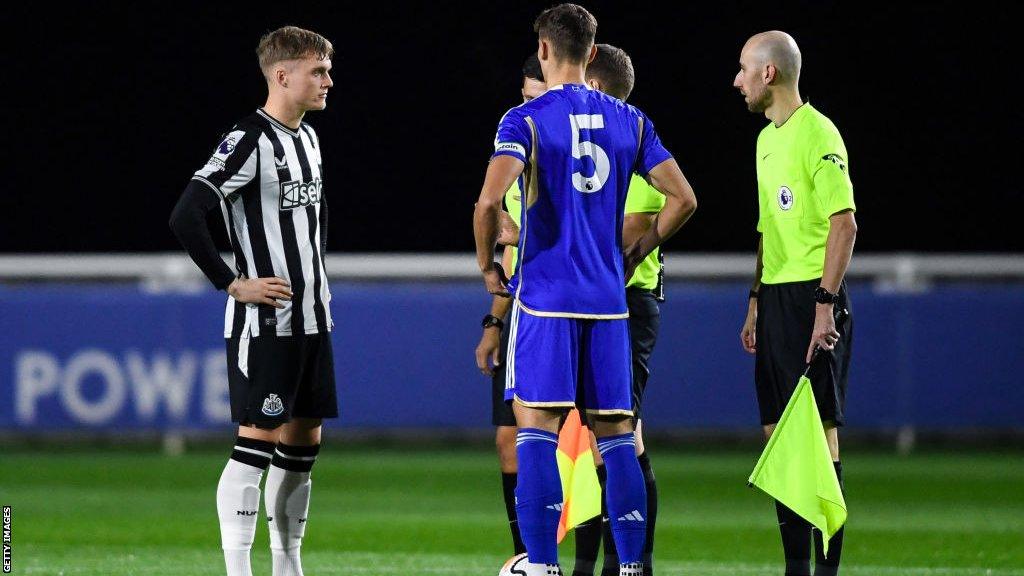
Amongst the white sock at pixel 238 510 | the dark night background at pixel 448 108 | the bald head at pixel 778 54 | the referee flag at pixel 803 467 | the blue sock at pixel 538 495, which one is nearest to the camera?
the blue sock at pixel 538 495

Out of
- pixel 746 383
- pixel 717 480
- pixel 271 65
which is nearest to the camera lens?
pixel 271 65

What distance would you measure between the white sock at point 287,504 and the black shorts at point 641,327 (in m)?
1.25

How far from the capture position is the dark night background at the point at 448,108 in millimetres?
14344

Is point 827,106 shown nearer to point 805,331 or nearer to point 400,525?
point 400,525

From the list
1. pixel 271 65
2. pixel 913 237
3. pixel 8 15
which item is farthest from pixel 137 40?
pixel 271 65

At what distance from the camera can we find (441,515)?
8695 millimetres

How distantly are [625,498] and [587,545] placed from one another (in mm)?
676

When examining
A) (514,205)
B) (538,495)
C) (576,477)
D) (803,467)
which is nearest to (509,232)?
(514,205)

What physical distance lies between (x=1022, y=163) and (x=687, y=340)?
4467 mm

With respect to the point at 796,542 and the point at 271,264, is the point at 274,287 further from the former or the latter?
the point at 796,542

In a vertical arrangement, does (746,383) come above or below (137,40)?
below

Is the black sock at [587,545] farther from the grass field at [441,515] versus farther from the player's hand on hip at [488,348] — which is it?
the grass field at [441,515]

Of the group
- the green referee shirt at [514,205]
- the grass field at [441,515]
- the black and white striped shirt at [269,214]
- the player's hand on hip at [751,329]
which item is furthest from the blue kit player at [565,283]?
the grass field at [441,515]

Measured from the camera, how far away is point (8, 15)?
574 inches
